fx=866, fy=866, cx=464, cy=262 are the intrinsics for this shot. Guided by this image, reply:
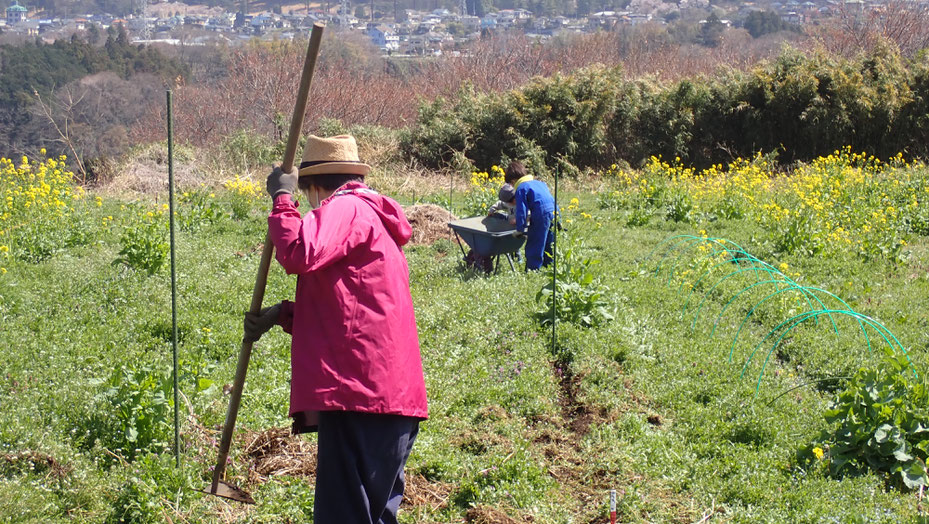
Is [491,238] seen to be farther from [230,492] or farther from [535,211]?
[230,492]

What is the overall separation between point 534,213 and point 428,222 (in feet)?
11.0

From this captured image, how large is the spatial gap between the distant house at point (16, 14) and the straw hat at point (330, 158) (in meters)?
91.8

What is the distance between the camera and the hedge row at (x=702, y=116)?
1970 centimetres

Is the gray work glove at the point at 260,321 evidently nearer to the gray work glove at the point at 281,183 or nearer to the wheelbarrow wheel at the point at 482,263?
the gray work glove at the point at 281,183

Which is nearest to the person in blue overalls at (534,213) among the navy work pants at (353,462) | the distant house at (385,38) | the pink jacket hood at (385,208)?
the pink jacket hood at (385,208)

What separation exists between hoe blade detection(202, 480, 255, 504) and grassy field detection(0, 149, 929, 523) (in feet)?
0.39

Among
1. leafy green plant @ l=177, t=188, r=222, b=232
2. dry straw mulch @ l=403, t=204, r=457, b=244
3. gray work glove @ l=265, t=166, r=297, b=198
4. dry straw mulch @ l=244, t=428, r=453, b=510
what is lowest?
dry straw mulch @ l=403, t=204, r=457, b=244

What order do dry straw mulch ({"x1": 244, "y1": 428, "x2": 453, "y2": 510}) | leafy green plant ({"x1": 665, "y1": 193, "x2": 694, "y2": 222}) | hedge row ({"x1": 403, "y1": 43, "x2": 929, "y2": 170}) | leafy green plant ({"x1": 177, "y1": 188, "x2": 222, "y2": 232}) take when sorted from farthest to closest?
hedge row ({"x1": 403, "y1": 43, "x2": 929, "y2": 170}), leafy green plant ({"x1": 665, "y1": 193, "x2": 694, "y2": 222}), leafy green plant ({"x1": 177, "y1": 188, "x2": 222, "y2": 232}), dry straw mulch ({"x1": 244, "y1": 428, "x2": 453, "y2": 510})

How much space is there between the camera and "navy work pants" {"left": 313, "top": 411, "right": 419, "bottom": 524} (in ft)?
10.8

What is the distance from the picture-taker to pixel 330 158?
3457mm

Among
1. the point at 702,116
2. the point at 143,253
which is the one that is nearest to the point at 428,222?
the point at 143,253

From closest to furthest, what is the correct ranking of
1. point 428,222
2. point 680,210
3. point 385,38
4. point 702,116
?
point 428,222 → point 680,210 → point 702,116 → point 385,38

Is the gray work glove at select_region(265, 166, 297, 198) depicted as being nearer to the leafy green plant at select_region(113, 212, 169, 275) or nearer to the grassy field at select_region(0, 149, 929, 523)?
the grassy field at select_region(0, 149, 929, 523)

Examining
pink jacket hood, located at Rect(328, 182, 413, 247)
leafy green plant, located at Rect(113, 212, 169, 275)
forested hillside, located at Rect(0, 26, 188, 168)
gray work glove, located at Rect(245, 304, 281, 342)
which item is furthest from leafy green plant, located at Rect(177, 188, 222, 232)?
forested hillside, located at Rect(0, 26, 188, 168)
